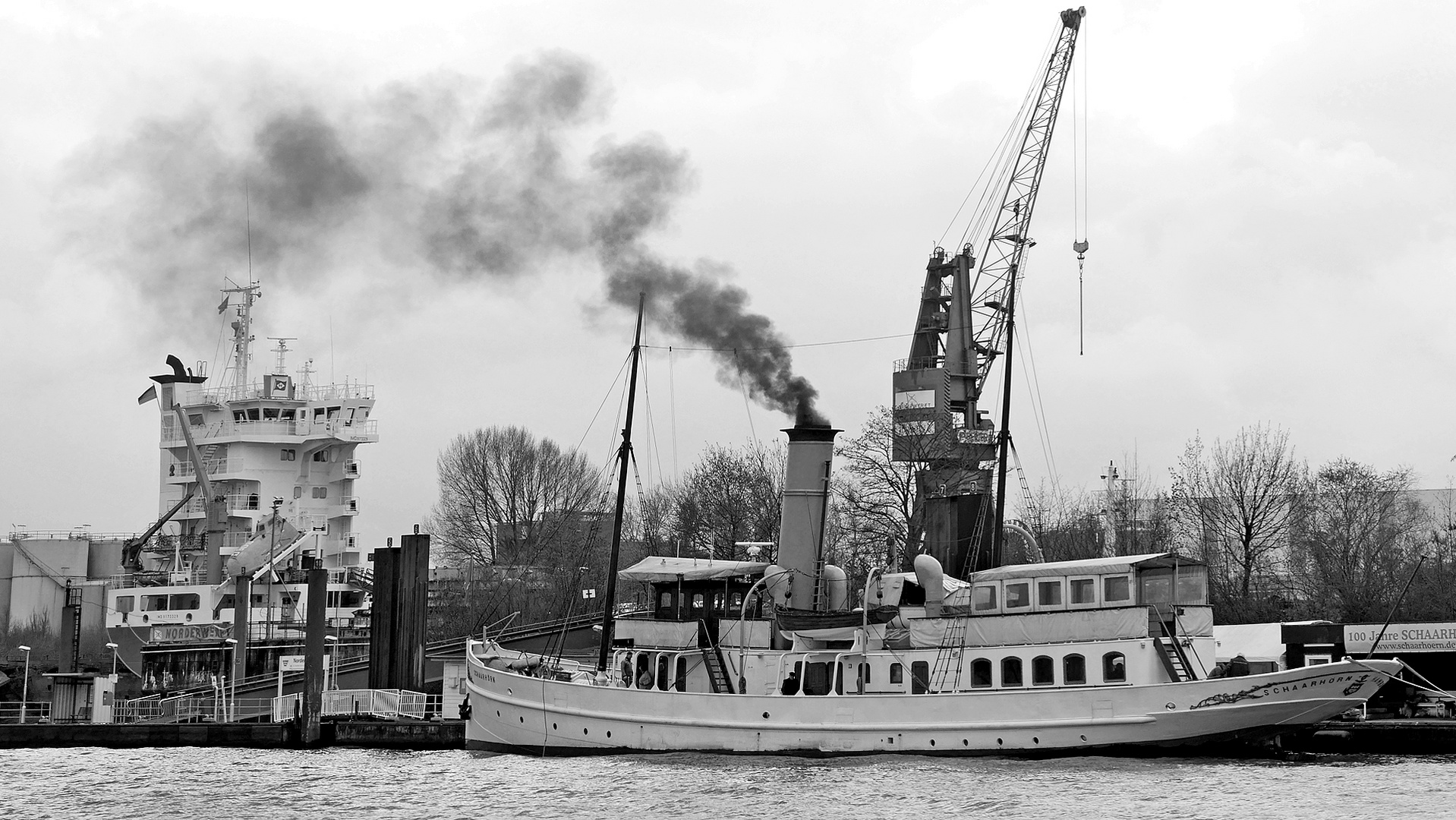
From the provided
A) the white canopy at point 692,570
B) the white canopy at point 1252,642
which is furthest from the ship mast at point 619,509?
the white canopy at point 1252,642

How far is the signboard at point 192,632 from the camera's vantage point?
5856cm

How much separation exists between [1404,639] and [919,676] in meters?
13.5

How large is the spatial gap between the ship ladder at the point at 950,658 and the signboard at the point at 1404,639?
1190 cm

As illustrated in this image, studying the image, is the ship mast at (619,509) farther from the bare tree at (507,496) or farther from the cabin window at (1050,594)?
the bare tree at (507,496)

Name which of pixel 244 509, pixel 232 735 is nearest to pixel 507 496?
pixel 244 509

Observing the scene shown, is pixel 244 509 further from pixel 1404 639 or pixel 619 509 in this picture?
pixel 1404 639

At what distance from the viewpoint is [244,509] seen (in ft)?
219

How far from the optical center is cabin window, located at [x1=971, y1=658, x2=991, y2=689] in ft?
104

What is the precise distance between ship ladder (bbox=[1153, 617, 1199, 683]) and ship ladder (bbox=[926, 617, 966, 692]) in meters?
3.88

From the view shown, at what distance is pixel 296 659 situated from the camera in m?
51.5

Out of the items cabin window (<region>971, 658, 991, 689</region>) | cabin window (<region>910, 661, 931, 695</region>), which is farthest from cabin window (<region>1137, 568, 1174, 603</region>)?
cabin window (<region>910, 661, 931, 695</region>)

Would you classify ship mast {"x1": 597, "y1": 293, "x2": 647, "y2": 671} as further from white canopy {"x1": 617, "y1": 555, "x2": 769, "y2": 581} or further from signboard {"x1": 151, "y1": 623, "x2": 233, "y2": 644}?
signboard {"x1": 151, "y1": 623, "x2": 233, "y2": 644}

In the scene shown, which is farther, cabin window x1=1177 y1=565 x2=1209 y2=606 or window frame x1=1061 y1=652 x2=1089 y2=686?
cabin window x1=1177 y1=565 x2=1209 y2=606

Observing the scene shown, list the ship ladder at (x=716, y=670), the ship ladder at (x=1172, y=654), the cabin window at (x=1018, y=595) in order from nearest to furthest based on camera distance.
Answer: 1. the ship ladder at (x=1172, y=654)
2. the cabin window at (x=1018, y=595)
3. the ship ladder at (x=716, y=670)
